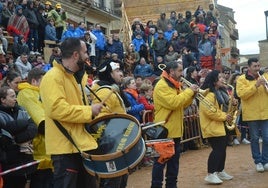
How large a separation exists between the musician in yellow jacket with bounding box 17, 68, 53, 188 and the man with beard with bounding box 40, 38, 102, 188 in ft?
4.10

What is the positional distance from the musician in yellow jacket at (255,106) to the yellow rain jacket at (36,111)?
4.18 m

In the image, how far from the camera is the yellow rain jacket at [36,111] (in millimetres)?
5551

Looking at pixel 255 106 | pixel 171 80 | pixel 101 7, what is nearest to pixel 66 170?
pixel 171 80

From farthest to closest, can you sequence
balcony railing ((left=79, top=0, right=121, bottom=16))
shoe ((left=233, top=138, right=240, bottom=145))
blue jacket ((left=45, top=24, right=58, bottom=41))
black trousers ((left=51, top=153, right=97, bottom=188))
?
balcony railing ((left=79, top=0, right=121, bottom=16)) < blue jacket ((left=45, top=24, right=58, bottom=41)) < shoe ((left=233, top=138, right=240, bottom=145)) < black trousers ((left=51, top=153, right=97, bottom=188))

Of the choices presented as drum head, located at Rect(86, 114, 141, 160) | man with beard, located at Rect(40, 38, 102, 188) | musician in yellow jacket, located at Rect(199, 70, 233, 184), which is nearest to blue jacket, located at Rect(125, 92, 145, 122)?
musician in yellow jacket, located at Rect(199, 70, 233, 184)

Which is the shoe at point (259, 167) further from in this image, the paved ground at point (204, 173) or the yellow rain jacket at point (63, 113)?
the yellow rain jacket at point (63, 113)

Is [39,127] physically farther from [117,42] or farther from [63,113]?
[117,42]

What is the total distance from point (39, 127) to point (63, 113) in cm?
154

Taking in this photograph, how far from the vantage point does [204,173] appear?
8.66 metres

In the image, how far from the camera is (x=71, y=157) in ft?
14.1

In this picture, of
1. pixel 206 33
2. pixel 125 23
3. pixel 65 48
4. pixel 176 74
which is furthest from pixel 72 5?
pixel 65 48

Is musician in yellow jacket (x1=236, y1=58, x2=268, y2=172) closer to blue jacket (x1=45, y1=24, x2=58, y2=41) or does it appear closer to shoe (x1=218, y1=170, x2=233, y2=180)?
shoe (x1=218, y1=170, x2=233, y2=180)

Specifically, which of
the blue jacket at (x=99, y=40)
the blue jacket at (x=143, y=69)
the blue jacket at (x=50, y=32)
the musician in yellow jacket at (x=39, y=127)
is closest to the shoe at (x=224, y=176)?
the musician in yellow jacket at (x=39, y=127)

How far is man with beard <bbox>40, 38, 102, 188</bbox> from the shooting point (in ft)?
13.5
